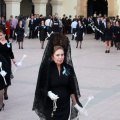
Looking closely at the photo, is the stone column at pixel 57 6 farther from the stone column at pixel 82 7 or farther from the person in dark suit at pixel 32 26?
the person in dark suit at pixel 32 26

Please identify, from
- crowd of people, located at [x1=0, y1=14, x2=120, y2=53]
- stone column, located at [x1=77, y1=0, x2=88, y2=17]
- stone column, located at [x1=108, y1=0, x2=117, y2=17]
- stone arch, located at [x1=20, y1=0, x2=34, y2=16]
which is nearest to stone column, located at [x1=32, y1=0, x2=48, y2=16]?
crowd of people, located at [x1=0, y1=14, x2=120, y2=53]

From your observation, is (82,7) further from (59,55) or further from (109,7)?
(59,55)

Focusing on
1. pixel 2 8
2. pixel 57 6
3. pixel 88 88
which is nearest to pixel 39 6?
pixel 57 6

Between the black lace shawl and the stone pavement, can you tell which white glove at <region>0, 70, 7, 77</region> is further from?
the black lace shawl

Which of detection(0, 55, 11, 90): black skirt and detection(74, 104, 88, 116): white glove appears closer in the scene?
detection(74, 104, 88, 116): white glove

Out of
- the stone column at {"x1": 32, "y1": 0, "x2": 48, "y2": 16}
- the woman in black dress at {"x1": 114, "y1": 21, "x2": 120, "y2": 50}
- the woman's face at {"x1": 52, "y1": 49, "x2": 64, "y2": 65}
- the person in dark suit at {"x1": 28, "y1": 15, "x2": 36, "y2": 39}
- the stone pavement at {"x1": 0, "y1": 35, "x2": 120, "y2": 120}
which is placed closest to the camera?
the woman's face at {"x1": 52, "y1": 49, "x2": 64, "y2": 65}

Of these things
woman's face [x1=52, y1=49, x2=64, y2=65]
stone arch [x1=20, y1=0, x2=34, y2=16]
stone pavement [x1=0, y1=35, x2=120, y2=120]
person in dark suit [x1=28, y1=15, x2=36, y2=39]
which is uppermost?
stone arch [x1=20, y1=0, x2=34, y2=16]

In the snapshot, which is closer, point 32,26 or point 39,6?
point 32,26

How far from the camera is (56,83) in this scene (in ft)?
18.8

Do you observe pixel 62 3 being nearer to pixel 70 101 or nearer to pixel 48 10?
pixel 48 10

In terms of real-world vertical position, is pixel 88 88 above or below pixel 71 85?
below

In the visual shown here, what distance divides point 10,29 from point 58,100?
24.4 m

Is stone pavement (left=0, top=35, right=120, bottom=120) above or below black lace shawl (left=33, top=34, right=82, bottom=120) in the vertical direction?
below

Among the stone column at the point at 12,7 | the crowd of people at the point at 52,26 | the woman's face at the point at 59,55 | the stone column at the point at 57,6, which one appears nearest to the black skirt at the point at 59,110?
the woman's face at the point at 59,55
